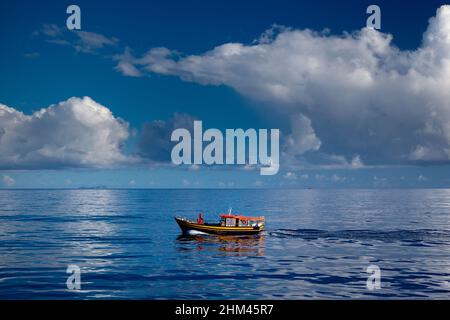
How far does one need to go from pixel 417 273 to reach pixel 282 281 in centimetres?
1745

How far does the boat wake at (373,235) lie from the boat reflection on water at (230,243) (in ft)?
25.8

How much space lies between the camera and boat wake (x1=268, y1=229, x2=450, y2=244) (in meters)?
80.2

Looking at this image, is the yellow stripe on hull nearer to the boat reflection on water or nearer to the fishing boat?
the fishing boat

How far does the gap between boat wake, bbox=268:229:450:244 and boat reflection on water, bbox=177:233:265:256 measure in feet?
25.8

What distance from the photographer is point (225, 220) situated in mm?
81688

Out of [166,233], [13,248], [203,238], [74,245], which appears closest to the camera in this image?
[13,248]

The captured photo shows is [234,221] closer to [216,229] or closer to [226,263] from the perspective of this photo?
[216,229]

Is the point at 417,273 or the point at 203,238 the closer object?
the point at 417,273

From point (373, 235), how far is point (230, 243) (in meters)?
30.4

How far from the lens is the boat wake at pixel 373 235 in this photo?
8019 cm

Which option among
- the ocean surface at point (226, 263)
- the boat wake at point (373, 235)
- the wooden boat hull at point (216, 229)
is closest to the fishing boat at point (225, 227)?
the wooden boat hull at point (216, 229)
